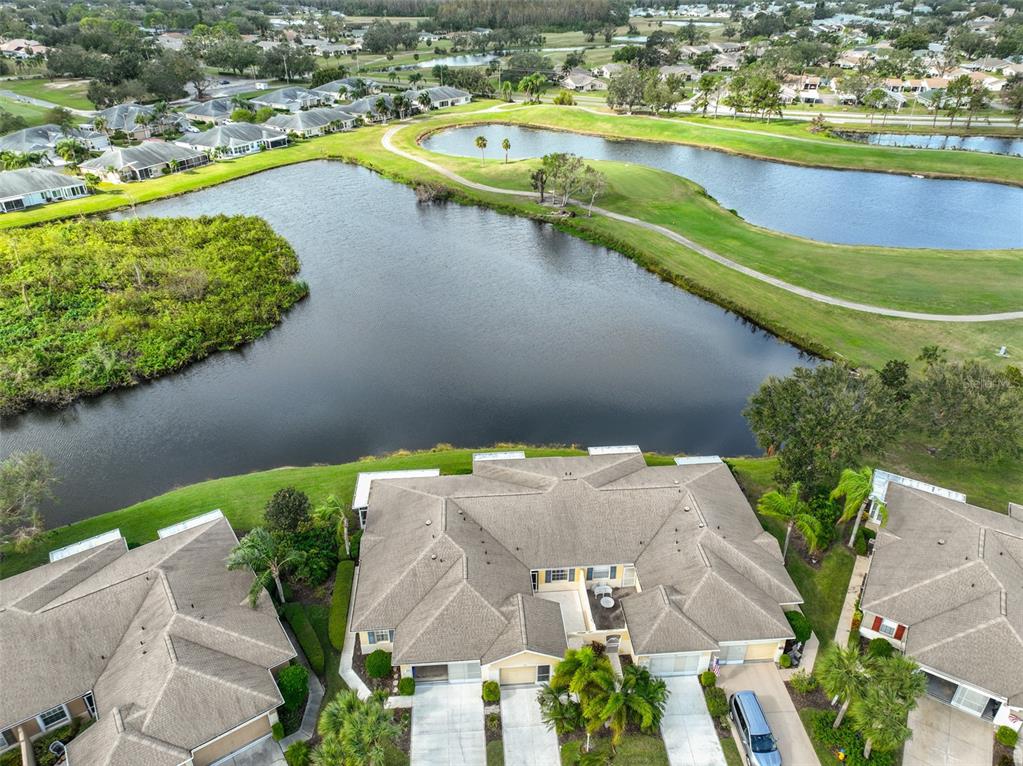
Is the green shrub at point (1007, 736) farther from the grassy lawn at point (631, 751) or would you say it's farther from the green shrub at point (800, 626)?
the grassy lawn at point (631, 751)

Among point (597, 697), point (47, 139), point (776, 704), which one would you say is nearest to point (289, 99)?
point (47, 139)

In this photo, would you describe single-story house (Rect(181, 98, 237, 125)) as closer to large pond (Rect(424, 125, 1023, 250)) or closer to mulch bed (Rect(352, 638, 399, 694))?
large pond (Rect(424, 125, 1023, 250))

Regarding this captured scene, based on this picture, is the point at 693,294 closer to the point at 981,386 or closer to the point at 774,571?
the point at 981,386

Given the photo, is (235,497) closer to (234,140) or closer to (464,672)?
(464,672)

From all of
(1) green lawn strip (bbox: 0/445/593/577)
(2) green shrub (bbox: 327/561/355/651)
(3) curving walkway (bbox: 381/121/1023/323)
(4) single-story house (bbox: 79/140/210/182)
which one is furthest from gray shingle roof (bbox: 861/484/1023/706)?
(4) single-story house (bbox: 79/140/210/182)

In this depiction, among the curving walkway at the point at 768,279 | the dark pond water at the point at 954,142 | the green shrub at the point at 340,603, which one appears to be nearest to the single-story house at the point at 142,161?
the curving walkway at the point at 768,279

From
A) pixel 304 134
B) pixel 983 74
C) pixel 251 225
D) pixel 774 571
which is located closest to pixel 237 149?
pixel 304 134
